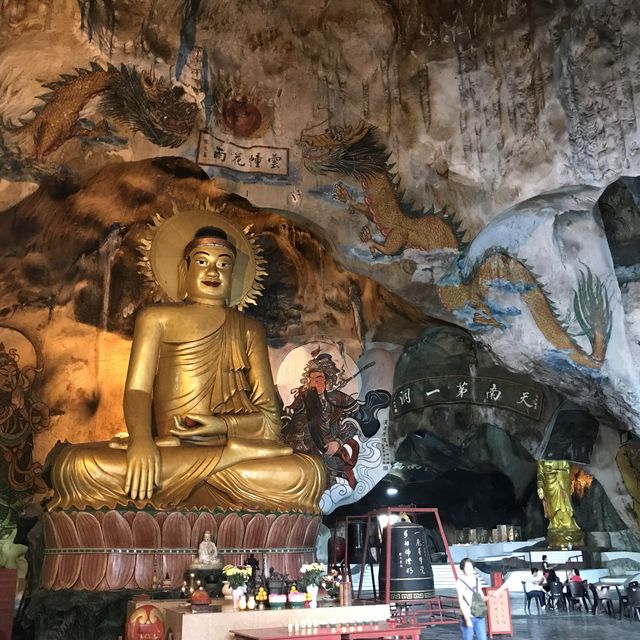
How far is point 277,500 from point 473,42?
4530mm

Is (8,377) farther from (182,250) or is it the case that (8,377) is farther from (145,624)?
(145,624)

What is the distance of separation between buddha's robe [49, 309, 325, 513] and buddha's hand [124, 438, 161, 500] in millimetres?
53

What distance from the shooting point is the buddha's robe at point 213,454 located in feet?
18.8

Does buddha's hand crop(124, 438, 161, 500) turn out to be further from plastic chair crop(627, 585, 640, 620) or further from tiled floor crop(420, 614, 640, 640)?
plastic chair crop(627, 585, 640, 620)

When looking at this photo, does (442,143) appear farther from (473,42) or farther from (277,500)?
(277,500)

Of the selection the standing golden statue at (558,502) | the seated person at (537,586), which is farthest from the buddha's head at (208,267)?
the standing golden statue at (558,502)

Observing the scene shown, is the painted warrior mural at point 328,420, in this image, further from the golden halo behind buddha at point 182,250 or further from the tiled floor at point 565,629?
the tiled floor at point 565,629

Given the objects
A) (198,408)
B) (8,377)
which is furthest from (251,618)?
(8,377)

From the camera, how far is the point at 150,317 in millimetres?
7000

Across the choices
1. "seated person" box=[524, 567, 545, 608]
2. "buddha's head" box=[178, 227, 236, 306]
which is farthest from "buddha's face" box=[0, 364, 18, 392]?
"seated person" box=[524, 567, 545, 608]

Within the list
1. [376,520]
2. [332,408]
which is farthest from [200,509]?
[332,408]

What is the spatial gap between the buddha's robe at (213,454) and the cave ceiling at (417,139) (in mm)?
1505

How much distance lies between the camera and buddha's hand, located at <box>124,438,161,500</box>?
5.73m

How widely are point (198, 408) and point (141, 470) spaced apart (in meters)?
1.20
